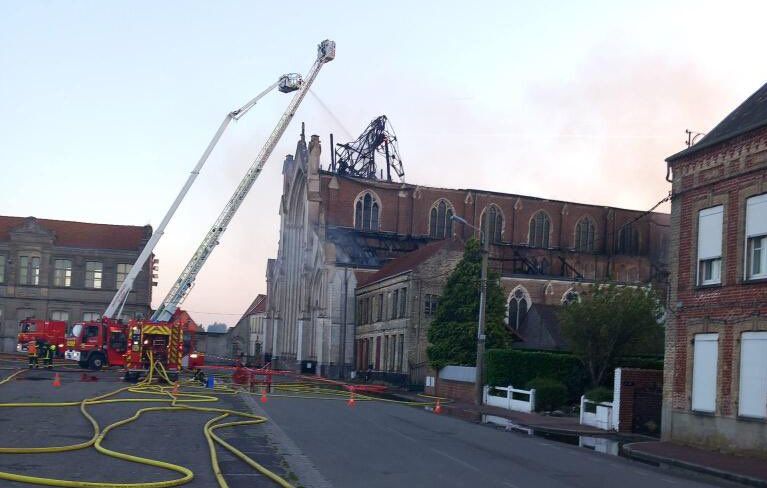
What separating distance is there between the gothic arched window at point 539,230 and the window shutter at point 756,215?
5991 centimetres

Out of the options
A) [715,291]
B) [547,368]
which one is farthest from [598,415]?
[547,368]

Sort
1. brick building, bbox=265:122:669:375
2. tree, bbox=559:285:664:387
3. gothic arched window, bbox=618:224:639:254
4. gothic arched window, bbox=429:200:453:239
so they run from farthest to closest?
gothic arched window, bbox=618:224:639:254 → gothic arched window, bbox=429:200:453:239 → brick building, bbox=265:122:669:375 → tree, bbox=559:285:664:387

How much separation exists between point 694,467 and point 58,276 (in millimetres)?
72099

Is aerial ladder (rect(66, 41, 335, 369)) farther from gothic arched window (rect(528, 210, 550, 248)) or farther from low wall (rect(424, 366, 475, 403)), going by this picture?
gothic arched window (rect(528, 210, 550, 248))

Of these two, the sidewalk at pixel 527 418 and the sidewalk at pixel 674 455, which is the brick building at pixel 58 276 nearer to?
the sidewalk at pixel 527 418

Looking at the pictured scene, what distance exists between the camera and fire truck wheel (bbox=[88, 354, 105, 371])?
54.4 metres

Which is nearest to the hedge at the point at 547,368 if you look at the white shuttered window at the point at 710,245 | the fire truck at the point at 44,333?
the white shuttered window at the point at 710,245

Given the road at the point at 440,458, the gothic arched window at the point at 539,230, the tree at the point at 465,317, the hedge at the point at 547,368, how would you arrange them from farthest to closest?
the gothic arched window at the point at 539,230, the tree at the point at 465,317, the hedge at the point at 547,368, the road at the point at 440,458

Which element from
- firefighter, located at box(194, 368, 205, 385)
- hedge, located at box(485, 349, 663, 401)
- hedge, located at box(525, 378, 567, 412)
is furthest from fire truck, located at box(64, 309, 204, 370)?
hedge, located at box(525, 378, 567, 412)

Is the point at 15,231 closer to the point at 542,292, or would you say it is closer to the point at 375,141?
the point at 375,141

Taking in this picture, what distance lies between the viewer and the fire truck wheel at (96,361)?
54.4 meters

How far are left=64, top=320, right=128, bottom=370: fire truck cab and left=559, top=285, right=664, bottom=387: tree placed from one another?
2786 centimetres

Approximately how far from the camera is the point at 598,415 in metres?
30.9

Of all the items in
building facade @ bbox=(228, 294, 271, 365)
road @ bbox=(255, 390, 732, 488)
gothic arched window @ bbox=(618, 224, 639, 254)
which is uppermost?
gothic arched window @ bbox=(618, 224, 639, 254)
